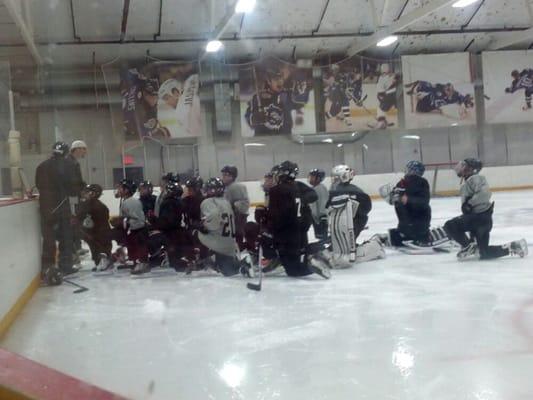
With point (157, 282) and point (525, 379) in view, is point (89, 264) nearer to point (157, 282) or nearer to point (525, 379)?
point (157, 282)

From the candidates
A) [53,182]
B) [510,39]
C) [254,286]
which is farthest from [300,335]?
[510,39]

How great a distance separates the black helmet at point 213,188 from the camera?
14.3ft

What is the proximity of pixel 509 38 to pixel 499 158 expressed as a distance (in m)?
2.66

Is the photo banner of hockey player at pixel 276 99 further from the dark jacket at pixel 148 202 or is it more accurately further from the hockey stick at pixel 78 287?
the hockey stick at pixel 78 287

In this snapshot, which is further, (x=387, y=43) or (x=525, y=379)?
(x=387, y=43)

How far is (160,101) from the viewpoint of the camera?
11.5m

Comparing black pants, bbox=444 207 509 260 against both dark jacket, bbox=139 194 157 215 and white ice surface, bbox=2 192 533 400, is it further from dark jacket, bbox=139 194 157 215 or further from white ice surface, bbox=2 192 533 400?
dark jacket, bbox=139 194 157 215

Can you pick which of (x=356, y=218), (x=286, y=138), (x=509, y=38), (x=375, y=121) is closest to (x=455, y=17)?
(x=509, y=38)

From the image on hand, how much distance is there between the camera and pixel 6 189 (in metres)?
3.67

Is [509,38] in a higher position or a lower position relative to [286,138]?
higher

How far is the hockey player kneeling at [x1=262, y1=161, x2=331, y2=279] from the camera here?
407 cm

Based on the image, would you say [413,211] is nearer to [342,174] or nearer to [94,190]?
[342,174]

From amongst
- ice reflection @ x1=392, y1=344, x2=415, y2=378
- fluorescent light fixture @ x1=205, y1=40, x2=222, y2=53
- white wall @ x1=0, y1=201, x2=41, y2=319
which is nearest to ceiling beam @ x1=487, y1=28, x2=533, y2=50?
fluorescent light fixture @ x1=205, y1=40, x2=222, y2=53

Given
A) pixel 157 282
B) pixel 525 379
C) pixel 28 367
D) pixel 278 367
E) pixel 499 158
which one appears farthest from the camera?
pixel 499 158
